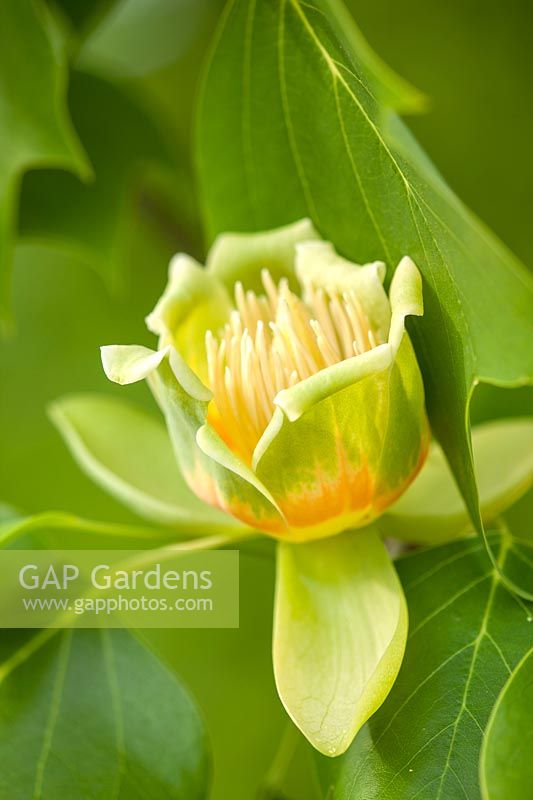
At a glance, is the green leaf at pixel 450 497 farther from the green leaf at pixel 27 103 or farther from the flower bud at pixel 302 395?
the green leaf at pixel 27 103

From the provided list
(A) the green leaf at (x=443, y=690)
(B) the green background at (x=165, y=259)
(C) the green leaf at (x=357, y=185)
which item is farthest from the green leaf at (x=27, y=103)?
(B) the green background at (x=165, y=259)

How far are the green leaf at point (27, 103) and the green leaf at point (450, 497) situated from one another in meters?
0.36

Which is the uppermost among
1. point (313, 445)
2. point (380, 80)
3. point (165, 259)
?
point (380, 80)

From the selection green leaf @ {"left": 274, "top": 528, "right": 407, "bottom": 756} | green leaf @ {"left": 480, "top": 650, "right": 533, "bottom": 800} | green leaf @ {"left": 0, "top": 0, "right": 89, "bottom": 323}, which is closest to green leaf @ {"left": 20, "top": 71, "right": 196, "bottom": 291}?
green leaf @ {"left": 0, "top": 0, "right": 89, "bottom": 323}

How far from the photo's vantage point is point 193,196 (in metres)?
1.08

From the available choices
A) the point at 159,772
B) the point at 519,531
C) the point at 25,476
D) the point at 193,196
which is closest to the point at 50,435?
the point at 25,476

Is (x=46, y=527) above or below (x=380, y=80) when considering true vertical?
below

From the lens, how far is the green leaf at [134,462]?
66cm

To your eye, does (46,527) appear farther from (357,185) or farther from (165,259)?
(165,259)

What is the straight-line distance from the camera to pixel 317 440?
51 cm

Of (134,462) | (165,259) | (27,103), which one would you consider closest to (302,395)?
(134,462)

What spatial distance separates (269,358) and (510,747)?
0.81 feet

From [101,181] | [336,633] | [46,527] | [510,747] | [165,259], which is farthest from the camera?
[165,259]

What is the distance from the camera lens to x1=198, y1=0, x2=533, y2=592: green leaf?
495mm
